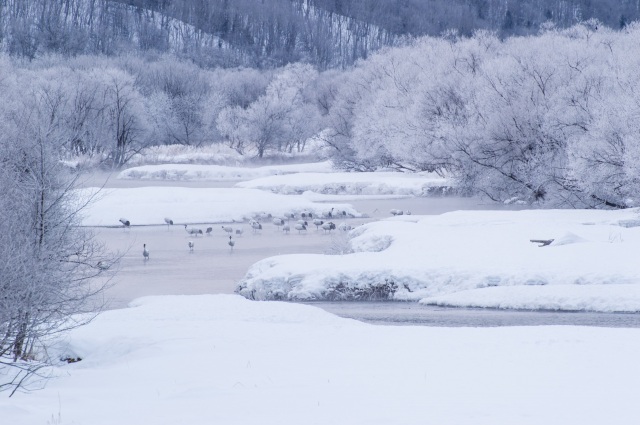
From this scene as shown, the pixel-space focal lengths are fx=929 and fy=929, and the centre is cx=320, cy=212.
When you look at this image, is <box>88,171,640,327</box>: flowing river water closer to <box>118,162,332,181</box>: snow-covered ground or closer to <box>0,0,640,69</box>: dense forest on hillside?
<box>118,162,332,181</box>: snow-covered ground

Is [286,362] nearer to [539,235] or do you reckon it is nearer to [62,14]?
[539,235]

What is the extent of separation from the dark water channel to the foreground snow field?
11.0 ft

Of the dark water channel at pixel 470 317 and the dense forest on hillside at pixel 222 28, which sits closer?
the dark water channel at pixel 470 317

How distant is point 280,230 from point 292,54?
138330 mm

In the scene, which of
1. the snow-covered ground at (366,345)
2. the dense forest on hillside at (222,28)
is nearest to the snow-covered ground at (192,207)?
the snow-covered ground at (366,345)

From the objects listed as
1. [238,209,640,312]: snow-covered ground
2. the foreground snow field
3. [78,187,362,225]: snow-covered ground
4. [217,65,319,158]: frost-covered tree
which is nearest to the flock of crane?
[78,187,362,225]: snow-covered ground

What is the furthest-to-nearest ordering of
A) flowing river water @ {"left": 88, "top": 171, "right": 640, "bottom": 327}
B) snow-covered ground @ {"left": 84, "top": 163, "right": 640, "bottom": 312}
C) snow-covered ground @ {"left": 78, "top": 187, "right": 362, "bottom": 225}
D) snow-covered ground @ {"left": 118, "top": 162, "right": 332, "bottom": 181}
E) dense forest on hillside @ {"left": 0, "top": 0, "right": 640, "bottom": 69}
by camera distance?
1. dense forest on hillside @ {"left": 0, "top": 0, "right": 640, "bottom": 69}
2. snow-covered ground @ {"left": 118, "top": 162, "right": 332, "bottom": 181}
3. snow-covered ground @ {"left": 78, "top": 187, "right": 362, "bottom": 225}
4. snow-covered ground @ {"left": 84, "top": 163, "right": 640, "bottom": 312}
5. flowing river water @ {"left": 88, "top": 171, "right": 640, "bottom": 327}

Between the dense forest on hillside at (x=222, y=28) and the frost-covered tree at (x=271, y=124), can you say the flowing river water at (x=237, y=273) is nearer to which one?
the frost-covered tree at (x=271, y=124)

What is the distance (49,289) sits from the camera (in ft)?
42.9

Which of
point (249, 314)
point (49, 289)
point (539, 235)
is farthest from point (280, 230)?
point (49, 289)

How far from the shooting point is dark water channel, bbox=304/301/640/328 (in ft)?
63.1

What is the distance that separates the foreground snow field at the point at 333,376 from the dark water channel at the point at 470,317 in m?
3.34

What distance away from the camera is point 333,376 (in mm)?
11680

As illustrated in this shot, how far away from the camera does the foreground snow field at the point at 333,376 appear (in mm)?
9680
